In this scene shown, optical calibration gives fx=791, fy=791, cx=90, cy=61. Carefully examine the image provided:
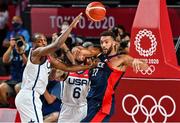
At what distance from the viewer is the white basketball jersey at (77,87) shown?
37.8 feet

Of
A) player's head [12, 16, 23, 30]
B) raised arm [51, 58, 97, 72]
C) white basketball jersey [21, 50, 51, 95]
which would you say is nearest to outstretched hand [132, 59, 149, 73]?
raised arm [51, 58, 97, 72]

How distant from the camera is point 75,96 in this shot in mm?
11648

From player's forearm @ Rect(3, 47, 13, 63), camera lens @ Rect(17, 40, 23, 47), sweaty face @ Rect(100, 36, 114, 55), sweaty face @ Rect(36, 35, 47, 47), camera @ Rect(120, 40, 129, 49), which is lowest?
player's forearm @ Rect(3, 47, 13, 63)

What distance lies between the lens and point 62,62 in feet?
36.4

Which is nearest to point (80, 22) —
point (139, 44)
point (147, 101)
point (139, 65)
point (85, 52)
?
point (85, 52)

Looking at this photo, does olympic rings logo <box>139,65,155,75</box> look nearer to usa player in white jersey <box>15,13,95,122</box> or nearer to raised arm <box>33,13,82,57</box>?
usa player in white jersey <box>15,13,95,122</box>

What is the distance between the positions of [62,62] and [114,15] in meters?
4.55

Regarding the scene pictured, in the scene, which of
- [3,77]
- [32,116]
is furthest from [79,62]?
[3,77]

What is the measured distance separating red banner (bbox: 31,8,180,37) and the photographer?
1.69 m

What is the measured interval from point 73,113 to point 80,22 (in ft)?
14.4

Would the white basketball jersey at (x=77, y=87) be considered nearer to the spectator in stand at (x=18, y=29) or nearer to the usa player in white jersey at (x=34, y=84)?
the usa player in white jersey at (x=34, y=84)

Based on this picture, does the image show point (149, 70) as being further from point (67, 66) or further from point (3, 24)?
point (3, 24)

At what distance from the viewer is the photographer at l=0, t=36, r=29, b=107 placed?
1367 centimetres

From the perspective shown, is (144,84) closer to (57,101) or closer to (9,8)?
(57,101)
